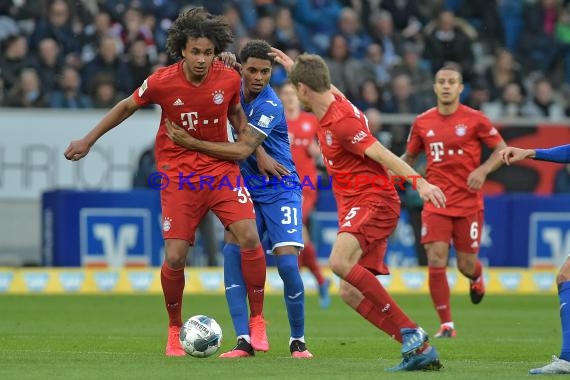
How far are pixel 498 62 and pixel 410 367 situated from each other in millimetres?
15270

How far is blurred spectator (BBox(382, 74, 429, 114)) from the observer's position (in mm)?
20672

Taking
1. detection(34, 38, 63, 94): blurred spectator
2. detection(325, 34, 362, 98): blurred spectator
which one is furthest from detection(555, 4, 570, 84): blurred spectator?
detection(34, 38, 63, 94): blurred spectator

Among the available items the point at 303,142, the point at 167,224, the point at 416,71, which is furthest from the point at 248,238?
the point at 416,71

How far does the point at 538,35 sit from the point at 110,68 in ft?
28.7

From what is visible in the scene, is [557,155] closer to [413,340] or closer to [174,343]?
[413,340]

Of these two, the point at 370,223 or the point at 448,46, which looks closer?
the point at 370,223

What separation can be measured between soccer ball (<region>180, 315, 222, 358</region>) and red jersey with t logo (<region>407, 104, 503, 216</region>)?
420 cm

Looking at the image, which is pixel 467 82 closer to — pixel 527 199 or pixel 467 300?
pixel 527 199

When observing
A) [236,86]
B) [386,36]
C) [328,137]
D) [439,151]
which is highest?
[386,36]

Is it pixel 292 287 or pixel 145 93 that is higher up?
pixel 145 93

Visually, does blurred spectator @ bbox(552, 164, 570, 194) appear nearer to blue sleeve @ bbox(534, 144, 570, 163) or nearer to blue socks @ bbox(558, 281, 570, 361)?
blue sleeve @ bbox(534, 144, 570, 163)

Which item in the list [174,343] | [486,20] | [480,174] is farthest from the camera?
[486,20]

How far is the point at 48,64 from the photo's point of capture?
1958 cm

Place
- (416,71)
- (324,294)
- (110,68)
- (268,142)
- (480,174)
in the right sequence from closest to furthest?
(268,142) → (480,174) → (324,294) → (110,68) → (416,71)
